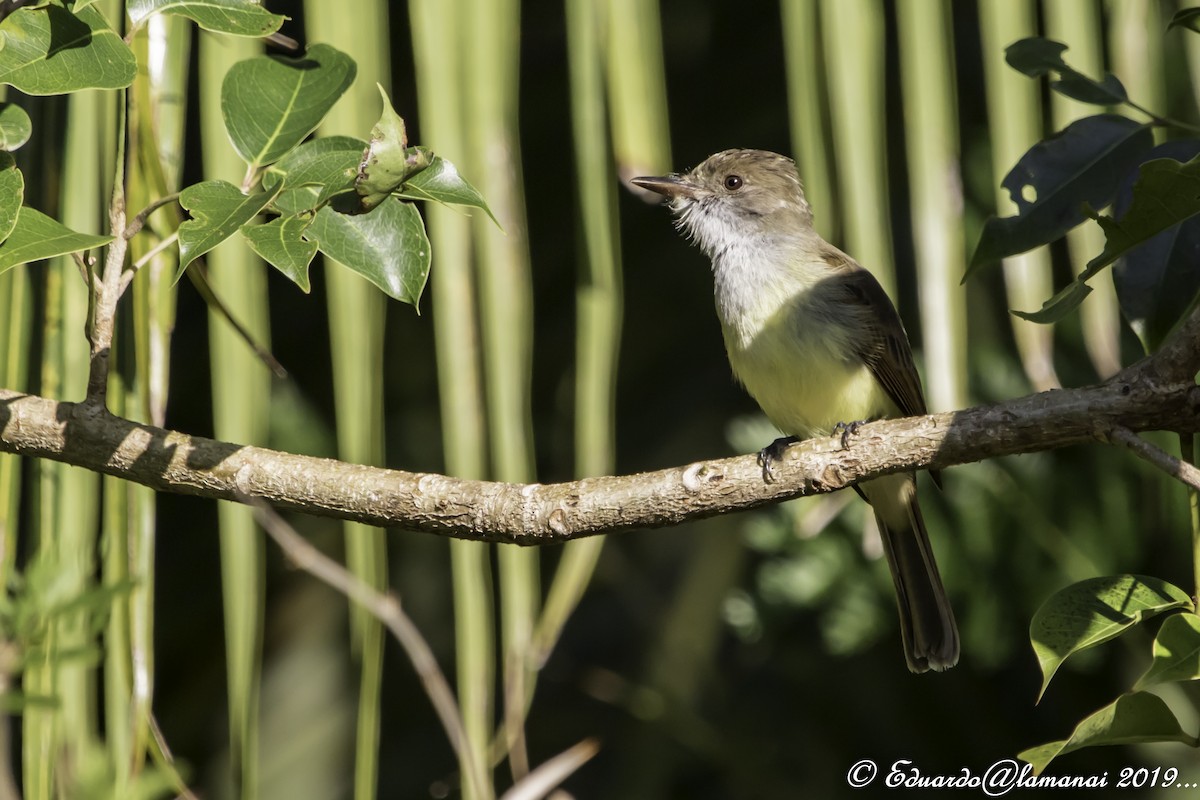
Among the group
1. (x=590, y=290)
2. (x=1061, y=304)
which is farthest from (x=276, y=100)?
(x=1061, y=304)

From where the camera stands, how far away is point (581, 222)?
2322 mm

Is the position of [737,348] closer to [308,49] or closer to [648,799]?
[648,799]

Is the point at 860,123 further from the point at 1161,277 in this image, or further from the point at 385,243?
the point at 385,243

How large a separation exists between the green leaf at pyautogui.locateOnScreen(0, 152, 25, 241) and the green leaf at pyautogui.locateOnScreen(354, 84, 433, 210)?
0.37 meters

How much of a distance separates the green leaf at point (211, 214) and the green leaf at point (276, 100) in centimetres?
21

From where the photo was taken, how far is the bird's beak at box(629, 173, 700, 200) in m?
3.31

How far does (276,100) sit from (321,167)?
195 millimetres

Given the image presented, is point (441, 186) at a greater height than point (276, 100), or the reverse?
point (276, 100)

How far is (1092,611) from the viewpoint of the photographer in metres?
1.53

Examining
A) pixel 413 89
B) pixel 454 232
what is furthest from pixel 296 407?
pixel 454 232

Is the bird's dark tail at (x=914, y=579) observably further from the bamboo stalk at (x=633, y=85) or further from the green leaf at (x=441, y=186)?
the green leaf at (x=441, y=186)

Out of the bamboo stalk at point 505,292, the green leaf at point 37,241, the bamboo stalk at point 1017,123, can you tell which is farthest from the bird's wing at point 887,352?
the green leaf at point 37,241

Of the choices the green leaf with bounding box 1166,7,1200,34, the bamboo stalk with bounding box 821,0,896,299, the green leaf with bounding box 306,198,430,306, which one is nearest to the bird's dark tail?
the bamboo stalk with bounding box 821,0,896,299

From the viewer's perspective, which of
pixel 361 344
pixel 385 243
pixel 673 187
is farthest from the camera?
pixel 673 187
